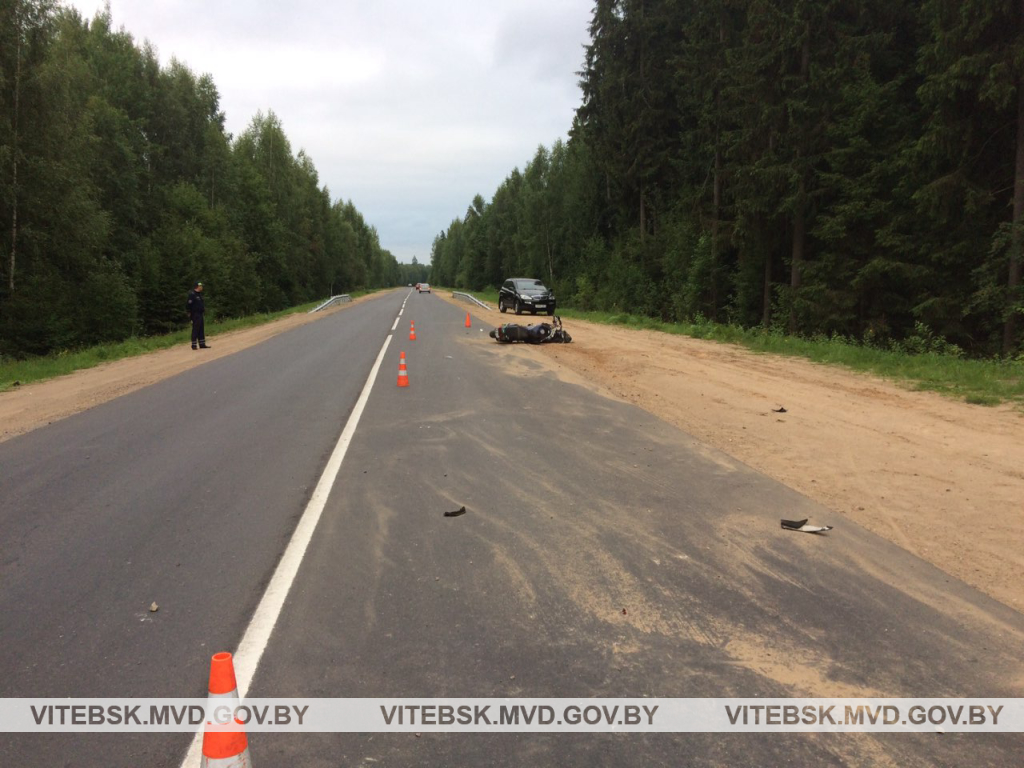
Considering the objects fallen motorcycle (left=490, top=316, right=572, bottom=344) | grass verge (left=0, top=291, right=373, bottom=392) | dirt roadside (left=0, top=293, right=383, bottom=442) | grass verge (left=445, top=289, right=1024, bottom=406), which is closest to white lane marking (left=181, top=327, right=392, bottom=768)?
dirt roadside (left=0, top=293, right=383, bottom=442)

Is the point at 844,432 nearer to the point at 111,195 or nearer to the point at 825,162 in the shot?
the point at 825,162

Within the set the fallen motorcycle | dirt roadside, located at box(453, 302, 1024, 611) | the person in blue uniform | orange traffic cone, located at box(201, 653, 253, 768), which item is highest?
the person in blue uniform

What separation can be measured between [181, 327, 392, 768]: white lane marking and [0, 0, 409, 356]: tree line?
2123cm

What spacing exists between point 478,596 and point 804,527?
293cm

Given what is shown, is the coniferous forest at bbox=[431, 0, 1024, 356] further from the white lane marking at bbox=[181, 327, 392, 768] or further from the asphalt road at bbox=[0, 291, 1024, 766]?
the white lane marking at bbox=[181, 327, 392, 768]

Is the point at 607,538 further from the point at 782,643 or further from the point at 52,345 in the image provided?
the point at 52,345

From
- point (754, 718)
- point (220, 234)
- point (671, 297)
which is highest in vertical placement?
point (220, 234)

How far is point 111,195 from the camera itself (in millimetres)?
32438

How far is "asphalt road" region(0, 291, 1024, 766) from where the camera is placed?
2.69 meters

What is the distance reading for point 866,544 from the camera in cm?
483

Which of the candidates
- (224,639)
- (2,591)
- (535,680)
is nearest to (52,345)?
(2,591)

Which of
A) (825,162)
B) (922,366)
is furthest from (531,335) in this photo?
(825,162)

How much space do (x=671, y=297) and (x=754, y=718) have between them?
29.1m

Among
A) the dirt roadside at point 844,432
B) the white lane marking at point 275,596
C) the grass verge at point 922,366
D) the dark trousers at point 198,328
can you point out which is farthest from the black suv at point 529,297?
the white lane marking at point 275,596
